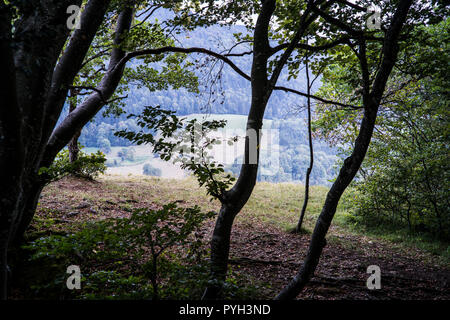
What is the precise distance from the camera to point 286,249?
6.81m

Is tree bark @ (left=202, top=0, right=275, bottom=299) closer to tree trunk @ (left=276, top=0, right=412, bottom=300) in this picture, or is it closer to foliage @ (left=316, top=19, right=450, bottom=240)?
tree trunk @ (left=276, top=0, right=412, bottom=300)

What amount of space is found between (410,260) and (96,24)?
8781 millimetres

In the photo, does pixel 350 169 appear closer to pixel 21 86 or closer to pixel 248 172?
pixel 248 172

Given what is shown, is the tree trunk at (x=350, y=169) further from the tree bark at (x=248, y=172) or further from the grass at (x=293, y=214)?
the grass at (x=293, y=214)

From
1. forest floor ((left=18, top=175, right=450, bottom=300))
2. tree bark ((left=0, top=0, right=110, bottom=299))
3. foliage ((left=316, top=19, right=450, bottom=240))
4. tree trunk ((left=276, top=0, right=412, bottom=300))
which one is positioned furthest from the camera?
foliage ((left=316, top=19, right=450, bottom=240))

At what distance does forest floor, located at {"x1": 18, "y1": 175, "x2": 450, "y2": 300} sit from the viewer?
4.77 m

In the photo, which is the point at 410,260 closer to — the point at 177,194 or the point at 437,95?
the point at 437,95

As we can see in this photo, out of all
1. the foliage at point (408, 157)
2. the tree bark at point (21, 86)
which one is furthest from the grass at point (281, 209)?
the tree bark at point (21, 86)

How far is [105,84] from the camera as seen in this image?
493cm

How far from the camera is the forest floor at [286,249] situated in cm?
477

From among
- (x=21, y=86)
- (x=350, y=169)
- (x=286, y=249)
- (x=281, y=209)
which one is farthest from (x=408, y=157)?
(x=21, y=86)

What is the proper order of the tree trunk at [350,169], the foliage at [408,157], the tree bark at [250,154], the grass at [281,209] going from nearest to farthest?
the tree trunk at [350,169]
the tree bark at [250,154]
the foliage at [408,157]
the grass at [281,209]

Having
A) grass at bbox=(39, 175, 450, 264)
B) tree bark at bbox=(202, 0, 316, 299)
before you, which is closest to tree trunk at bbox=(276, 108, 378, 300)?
tree bark at bbox=(202, 0, 316, 299)
